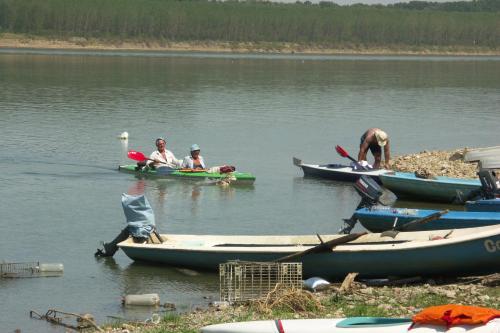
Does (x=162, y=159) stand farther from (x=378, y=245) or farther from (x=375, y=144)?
(x=378, y=245)

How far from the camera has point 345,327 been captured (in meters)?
10.9

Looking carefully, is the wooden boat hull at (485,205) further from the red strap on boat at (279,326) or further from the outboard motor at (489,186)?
the red strap on boat at (279,326)

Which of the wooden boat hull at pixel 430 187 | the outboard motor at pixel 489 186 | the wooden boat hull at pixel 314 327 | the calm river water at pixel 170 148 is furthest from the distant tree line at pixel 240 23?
the wooden boat hull at pixel 314 327

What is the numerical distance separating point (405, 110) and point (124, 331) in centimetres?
3845

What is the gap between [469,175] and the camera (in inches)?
1005

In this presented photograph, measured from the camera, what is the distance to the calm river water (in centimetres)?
1628

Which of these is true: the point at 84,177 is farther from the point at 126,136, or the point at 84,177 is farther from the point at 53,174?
the point at 126,136

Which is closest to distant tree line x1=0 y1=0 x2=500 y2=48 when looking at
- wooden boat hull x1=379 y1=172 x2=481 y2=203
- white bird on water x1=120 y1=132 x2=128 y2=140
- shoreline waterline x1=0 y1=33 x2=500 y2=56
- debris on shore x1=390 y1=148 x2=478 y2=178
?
shoreline waterline x1=0 y1=33 x2=500 y2=56

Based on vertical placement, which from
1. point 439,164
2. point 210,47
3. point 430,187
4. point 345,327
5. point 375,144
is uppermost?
point 345,327

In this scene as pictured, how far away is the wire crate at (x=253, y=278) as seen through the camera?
47.4ft

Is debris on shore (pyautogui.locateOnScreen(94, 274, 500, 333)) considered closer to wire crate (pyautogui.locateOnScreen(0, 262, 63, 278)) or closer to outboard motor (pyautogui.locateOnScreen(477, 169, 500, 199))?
wire crate (pyautogui.locateOnScreen(0, 262, 63, 278))

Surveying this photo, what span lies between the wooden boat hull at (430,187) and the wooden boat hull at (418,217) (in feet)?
14.3

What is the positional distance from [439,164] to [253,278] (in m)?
13.3

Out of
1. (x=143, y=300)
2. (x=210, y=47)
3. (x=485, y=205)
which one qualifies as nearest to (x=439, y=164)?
(x=485, y=205)
